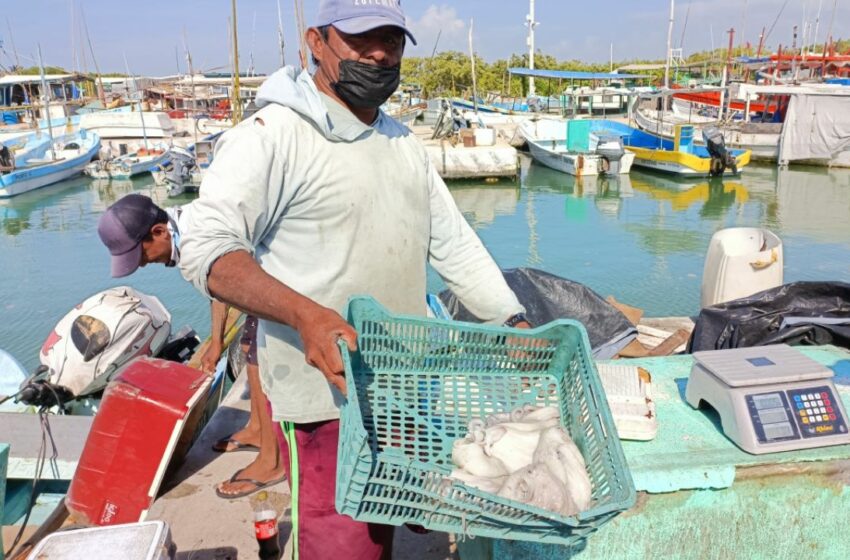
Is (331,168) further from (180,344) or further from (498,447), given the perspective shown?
(180,344)

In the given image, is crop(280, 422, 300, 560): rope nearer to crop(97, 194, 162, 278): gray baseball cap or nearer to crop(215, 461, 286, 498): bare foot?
crop(215, 461, 286, 498): bare foot

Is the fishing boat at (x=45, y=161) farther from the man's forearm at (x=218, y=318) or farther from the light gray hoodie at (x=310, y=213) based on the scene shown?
the light gray hoodie at (x=310, y=213)

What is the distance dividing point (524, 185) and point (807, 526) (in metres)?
15.3

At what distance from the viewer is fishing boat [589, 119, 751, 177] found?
16141mm

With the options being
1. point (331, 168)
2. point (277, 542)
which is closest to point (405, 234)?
point (331, 168)

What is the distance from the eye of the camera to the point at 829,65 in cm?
2845

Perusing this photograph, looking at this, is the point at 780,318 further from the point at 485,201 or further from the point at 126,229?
the point at 485,201

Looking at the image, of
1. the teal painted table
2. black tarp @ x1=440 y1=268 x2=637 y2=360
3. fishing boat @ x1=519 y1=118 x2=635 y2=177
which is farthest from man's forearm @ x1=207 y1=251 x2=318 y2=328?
fishing boat @ x1=519 y1=118 x2=635 y2=177

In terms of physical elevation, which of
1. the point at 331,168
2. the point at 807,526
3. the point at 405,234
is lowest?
the point at 807,526

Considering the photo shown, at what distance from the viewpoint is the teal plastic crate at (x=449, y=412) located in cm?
115

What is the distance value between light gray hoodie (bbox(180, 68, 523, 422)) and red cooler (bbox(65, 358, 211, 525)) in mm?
1172

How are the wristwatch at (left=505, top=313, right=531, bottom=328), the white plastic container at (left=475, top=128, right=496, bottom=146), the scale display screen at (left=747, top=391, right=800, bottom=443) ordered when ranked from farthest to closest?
the white plastic container at (left=475, top=128, right=496, bottom=146) → the wristwatch at (left=505, top=313, right=531, bottom=328) → the scale display screen at (left=747, top=391, right=800, bottom=443)

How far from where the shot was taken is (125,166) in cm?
1767

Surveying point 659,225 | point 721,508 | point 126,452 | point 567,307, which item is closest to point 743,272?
point 567,307
